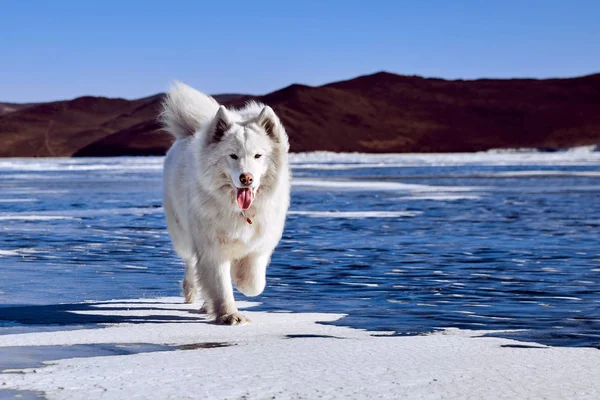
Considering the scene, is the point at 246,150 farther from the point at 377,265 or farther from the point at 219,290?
the point at 377,265

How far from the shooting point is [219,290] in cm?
731

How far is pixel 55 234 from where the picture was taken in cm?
1438

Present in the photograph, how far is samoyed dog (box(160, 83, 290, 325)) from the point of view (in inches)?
285

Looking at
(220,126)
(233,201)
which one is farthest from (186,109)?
(233,201)

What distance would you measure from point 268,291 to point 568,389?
171 inches

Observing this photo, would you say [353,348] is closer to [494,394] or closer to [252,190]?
[494,394]

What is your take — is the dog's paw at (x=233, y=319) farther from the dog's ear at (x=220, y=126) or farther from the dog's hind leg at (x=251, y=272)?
the dog's ear at (x=220, y=126)

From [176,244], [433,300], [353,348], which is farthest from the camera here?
[176,244]

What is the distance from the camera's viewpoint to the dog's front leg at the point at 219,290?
7.12m

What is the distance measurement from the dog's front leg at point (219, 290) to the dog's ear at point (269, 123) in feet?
3.20

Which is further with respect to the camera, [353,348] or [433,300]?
[433,300]

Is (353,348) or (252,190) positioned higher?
(252,190)

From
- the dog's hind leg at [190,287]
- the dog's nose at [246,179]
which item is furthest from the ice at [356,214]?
the dog's nose at [246,179]

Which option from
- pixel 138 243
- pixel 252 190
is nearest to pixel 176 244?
pixel 252 190
